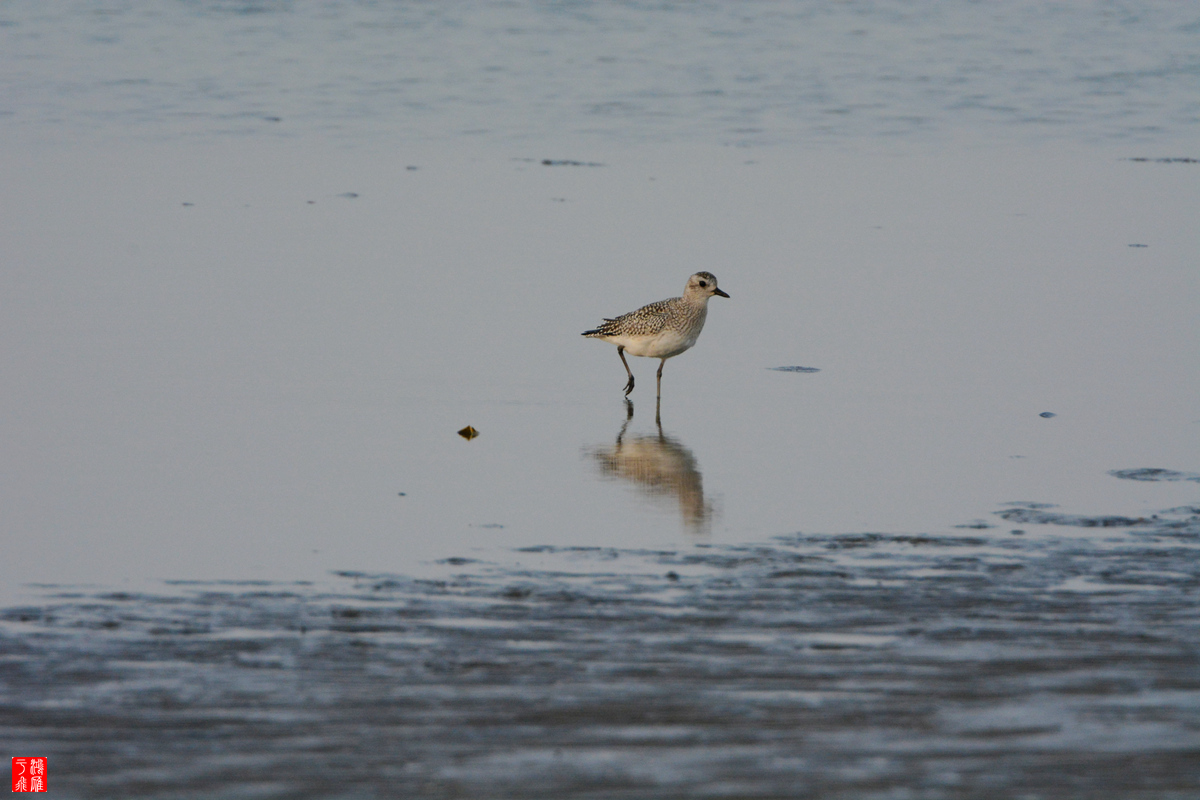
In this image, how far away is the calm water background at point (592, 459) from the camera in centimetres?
576

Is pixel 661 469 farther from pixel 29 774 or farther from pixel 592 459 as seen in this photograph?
pixel 29 774

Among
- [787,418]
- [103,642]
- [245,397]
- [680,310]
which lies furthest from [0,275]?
[103,642]

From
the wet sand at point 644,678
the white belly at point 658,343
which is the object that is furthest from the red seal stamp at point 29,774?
the white belly at point 658,343

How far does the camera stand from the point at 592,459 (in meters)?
10.1

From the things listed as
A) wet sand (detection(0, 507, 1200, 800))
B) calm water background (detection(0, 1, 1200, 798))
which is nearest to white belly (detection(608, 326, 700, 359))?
calm water background (detection(0, 1, 1200, 798))

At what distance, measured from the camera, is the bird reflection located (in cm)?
891

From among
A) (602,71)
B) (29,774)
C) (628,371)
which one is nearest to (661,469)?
(628,371)

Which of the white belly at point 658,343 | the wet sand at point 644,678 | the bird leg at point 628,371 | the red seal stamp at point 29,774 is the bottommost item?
the bird leg at point 628,371

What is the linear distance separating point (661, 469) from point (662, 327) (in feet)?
7.78

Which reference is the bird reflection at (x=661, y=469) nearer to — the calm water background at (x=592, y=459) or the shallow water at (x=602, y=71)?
the calm water background at (x=592, y=459)

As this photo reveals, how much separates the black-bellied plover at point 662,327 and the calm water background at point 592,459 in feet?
0.94

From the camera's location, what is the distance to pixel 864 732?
18.8 feet

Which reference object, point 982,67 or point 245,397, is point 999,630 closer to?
point 245,397

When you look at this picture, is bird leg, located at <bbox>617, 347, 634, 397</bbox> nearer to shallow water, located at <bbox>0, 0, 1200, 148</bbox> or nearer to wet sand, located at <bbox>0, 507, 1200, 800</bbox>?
wet sand, located at <bbox>0, 507, 1200, 800</bbox>
